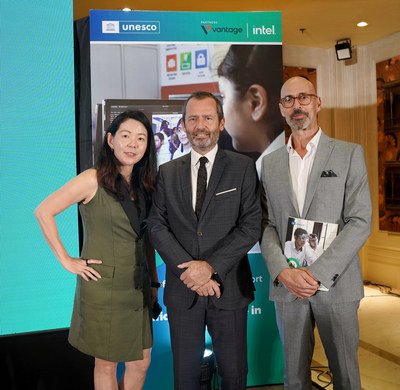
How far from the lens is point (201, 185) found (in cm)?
221

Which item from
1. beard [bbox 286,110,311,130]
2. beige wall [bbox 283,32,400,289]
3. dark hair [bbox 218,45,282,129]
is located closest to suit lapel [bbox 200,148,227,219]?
beard [bbox 286,110,311,130]

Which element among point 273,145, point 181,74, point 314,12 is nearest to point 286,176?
point 273,145

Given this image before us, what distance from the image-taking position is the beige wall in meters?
6.12

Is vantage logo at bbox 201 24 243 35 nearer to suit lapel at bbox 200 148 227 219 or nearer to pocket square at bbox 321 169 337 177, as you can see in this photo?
suit lapel at bbox 200 148 227 219

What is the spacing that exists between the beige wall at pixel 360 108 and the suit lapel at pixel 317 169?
4307 mm

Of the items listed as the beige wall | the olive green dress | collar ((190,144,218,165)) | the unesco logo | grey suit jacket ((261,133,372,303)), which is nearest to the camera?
grey suit jacket ((261,133,372,303))

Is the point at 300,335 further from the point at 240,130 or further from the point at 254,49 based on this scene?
the point at 254,49

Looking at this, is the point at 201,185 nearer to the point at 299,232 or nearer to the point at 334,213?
the point at 299,232

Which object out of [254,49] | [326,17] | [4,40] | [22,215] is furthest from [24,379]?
[326,17]

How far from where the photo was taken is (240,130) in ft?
9.80

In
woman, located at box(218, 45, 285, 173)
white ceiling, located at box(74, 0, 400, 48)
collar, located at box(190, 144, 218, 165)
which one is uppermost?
white ceiling, located at box(74, 0, 400, 48)

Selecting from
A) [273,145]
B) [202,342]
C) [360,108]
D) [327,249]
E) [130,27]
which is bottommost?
[202,342]

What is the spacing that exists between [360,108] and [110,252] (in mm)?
5336

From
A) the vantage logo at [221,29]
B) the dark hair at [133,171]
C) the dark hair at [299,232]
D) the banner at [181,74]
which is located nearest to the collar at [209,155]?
the dark hair at [133,171]
